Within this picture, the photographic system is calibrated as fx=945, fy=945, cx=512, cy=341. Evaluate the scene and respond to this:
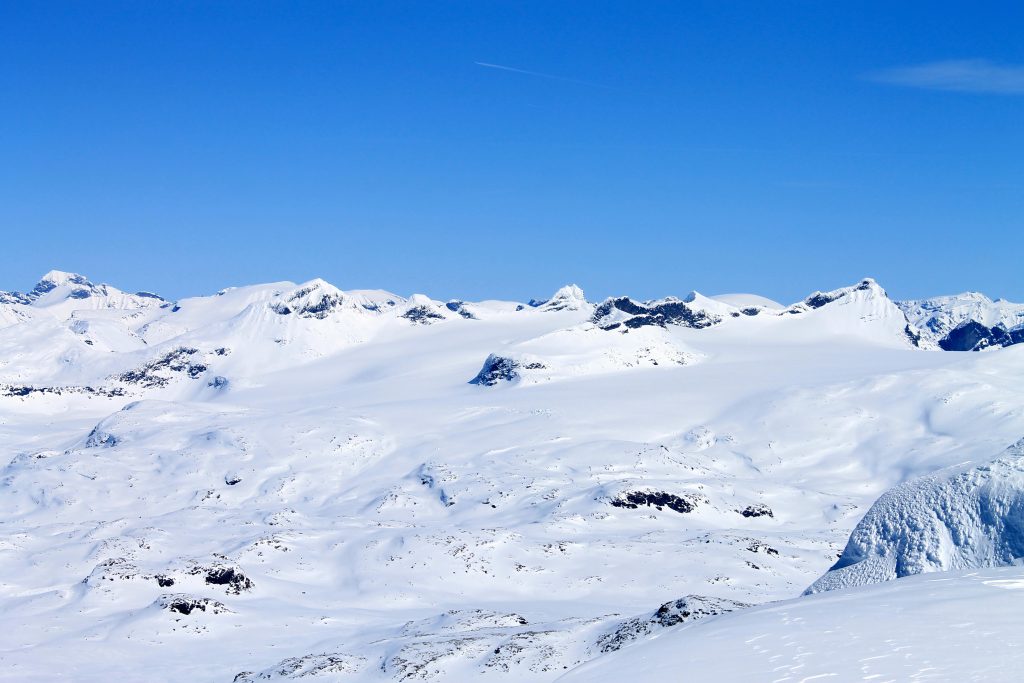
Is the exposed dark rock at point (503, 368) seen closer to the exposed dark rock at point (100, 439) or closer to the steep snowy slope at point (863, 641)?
the exposed dark rock at point (100, 439)

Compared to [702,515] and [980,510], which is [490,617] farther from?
[702,515]

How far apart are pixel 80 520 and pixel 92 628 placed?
4075 cm

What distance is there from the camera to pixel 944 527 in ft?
72.9

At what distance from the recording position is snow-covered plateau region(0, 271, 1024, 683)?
20.2 m

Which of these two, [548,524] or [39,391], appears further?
Result: [39,391]

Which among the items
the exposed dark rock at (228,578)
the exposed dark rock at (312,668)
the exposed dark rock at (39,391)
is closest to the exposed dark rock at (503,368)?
the exposed dark rock at (228,578)

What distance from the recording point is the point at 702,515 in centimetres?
7700

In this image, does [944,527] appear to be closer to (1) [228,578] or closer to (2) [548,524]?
(1) [228,578]

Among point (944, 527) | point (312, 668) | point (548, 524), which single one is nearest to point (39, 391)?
point (548, 524)

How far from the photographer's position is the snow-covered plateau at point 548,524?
20.2 metres

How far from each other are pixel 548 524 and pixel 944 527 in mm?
50101

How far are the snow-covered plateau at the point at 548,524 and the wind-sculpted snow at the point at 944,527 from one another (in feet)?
0.20

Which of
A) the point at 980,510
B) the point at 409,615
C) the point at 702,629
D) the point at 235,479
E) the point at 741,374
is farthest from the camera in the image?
the point at 741,374

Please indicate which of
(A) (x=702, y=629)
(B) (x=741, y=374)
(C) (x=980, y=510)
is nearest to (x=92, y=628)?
(A) (x=702, y=629)
